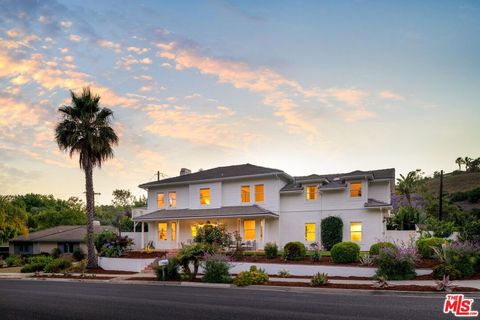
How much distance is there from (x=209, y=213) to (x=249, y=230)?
3.56m

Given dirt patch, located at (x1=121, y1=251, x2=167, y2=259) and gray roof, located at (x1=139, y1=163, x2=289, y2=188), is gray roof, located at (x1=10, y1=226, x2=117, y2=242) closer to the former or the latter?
gray roof, located at (x1=139, y1=163, x2=289, y2=188)

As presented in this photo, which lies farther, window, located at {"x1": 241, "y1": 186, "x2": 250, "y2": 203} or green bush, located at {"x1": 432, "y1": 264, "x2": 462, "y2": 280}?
window, located at {"x1": 241, "y1": 186, "x2": 250, "y2": 203}

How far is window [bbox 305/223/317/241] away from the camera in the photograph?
34719mm

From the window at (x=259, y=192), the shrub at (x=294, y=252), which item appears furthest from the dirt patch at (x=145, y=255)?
the shrub at (x=294, y=252)

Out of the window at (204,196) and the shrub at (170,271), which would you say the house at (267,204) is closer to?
the window at (204,196)

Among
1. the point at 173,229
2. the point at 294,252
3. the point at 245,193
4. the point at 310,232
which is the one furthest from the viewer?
the point at 173,229

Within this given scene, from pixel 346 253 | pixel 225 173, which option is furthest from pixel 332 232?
pixel 225 173

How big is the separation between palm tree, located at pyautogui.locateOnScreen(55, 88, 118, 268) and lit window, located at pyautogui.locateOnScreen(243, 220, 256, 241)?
38.8 feet

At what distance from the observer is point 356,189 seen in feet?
109

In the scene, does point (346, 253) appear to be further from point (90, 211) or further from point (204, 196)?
point (90, 211)

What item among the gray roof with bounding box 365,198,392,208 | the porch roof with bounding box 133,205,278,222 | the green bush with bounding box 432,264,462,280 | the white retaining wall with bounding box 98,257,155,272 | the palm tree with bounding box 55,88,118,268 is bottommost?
the white retaining wall with bounding box 98,257,155,272

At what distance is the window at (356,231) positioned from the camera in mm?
32888

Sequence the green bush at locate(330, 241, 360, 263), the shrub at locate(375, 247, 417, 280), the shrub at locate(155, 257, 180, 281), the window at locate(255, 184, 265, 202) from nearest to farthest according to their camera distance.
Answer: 1. the shrub at locate(375, 247, 417, 280)
2. the shrub at locate(155, 257, 180, 281)
3. the green bush at locate(330, 241, 360, 263)
4. the window at locate(255, 184, 265, 202)

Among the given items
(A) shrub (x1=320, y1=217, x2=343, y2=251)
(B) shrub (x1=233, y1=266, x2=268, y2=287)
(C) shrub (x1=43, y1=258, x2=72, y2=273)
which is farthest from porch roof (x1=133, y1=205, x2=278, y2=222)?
(B) shrub (x1=233, y1=266, x2=268, y2=287)
